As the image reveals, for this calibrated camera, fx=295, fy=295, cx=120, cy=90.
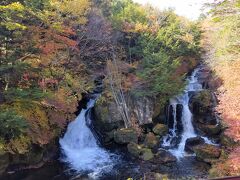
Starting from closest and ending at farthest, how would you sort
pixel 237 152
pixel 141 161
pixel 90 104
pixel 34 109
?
1. pixel 237 152
2. pixel 34 109
3. pixel 141 161
4. pixel 90 104

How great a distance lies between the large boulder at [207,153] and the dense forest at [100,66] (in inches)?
25.8

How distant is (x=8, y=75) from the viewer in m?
16.4

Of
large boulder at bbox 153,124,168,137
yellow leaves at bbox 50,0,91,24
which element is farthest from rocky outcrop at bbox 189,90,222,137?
yellow leaves at bbox 50,0,91,24

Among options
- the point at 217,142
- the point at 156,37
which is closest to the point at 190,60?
the point at 156,37

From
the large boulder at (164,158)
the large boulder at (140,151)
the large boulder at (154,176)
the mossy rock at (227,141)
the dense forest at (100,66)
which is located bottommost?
the large boulder at (154,176)

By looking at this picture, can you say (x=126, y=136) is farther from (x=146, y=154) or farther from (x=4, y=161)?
(x=4, y=161)

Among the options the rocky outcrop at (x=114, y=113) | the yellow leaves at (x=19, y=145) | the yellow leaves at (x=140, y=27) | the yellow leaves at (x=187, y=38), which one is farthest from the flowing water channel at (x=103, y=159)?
the yellow leaves at (x=140, y=27)

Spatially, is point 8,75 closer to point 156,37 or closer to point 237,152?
point 237,152

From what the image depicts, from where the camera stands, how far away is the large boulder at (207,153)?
1968cm

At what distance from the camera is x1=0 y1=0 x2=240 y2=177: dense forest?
15.8 metres

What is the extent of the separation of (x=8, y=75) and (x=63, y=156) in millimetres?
7151

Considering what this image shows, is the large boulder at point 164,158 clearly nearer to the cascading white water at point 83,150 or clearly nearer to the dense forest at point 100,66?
the dense forest at point 100,66

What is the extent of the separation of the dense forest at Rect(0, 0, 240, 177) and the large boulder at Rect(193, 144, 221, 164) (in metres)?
0.66

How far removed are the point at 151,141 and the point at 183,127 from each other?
468 centimetres
